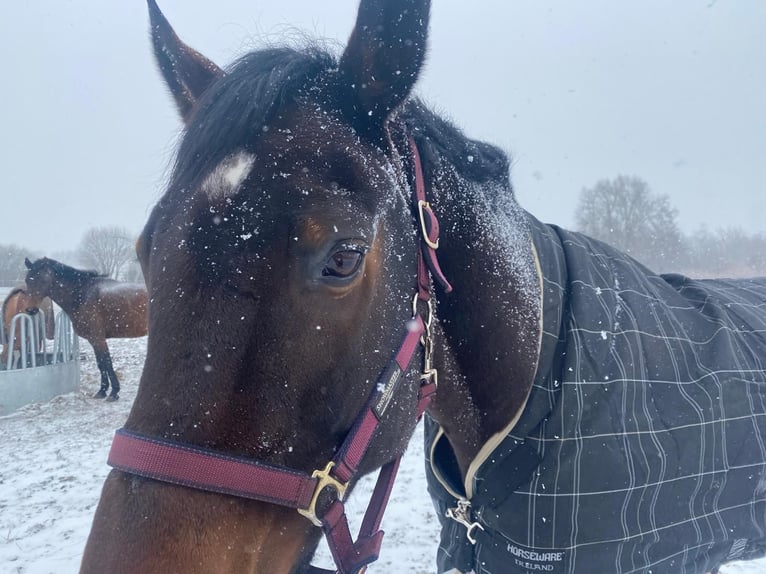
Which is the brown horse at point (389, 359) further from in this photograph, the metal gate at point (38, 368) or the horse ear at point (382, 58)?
the metal gate at point (38, 368)

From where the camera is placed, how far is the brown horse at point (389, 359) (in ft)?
4.02

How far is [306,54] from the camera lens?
5.65ft

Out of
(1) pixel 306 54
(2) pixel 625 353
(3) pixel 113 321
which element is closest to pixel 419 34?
(1) pixel 306 54

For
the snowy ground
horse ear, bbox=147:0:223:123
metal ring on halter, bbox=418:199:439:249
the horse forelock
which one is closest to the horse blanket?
metal ring on halter, bbox=418:199:439:249

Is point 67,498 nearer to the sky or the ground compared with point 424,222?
nearer to the ground

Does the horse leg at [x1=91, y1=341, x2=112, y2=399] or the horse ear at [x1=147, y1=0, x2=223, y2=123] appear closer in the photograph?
the horse ear at [x1=147, y1=0, x2=223, y2=123]

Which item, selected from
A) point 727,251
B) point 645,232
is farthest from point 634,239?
point 727,251

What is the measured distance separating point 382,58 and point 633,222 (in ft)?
89.6

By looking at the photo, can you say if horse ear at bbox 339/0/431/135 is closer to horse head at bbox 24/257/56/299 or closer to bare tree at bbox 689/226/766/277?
horse head at bbox 24/257/56/299

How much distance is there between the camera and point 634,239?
25.2 m

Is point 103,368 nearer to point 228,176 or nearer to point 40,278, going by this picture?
point 40,278

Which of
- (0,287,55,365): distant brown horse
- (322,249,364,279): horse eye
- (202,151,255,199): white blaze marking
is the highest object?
(202,151,255,199): white blaze marking

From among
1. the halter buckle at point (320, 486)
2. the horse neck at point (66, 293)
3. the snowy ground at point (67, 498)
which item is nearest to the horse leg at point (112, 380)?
the snowy ground at point (67, 498)

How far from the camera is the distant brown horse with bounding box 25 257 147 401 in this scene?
10484 mm
